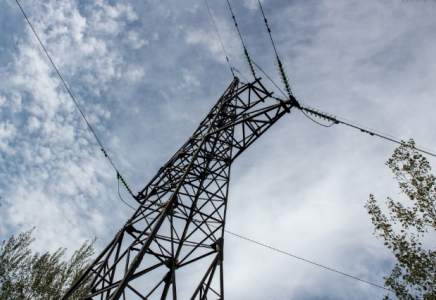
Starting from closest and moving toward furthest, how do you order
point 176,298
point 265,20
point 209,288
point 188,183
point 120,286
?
point 120,286 < point 176,298 < point 209,288 < point 188,183 < point 265,20

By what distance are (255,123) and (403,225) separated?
7.47 meters

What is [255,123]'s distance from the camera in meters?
9.67

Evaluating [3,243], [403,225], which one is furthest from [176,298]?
[3,243]

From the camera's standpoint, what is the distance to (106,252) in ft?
22.9

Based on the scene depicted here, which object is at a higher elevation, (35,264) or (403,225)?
(403,225)

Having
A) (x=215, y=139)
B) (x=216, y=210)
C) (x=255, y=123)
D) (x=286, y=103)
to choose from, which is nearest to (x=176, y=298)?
(x=216, y=210)

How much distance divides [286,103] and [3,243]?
1903cm

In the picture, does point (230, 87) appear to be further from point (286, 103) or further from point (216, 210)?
point (216, 210)

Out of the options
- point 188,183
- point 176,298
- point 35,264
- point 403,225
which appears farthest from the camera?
point 35,264

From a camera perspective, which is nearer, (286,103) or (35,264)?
(286,103)

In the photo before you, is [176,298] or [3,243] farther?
[3,243]

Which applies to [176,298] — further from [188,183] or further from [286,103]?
[286,103]


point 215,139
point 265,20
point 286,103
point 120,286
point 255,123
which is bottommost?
point 120,286

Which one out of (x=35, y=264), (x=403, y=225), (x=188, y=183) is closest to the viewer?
(x=188, y=183)
